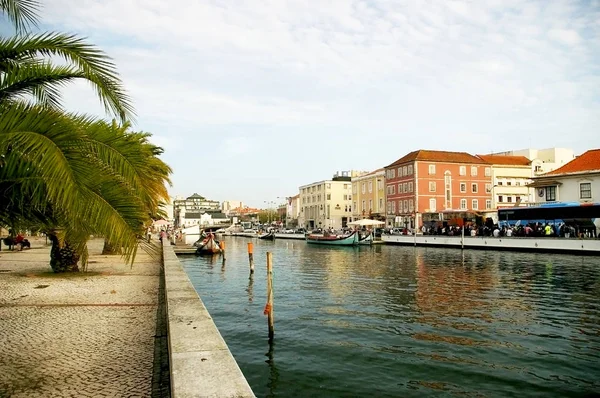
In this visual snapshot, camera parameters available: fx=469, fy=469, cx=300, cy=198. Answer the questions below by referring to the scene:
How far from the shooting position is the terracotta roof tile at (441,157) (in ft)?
250

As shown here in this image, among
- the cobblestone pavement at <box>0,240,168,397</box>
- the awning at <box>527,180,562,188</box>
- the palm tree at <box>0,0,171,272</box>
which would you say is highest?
the awning at <box>527,180,562,188</box>

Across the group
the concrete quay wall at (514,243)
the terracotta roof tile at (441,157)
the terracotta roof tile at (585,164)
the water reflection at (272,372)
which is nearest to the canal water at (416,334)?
the water reflection at (272,372)

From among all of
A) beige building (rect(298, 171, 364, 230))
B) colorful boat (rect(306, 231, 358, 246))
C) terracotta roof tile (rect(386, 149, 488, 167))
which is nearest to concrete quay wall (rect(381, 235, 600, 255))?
colorful boat (rect(306, 231, 358, 246))

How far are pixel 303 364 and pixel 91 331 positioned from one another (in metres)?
4.54

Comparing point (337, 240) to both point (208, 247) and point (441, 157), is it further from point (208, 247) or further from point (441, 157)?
point (441, 157)

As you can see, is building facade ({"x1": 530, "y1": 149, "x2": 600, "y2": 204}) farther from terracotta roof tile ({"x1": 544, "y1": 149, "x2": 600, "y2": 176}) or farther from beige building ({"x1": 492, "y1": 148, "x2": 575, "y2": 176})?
beige building ({"x1": 492, "y1": 148, "x2": 575, "y2": 176})

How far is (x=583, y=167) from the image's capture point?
49.7 metres

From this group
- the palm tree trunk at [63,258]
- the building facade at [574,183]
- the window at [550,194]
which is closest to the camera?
the palm tree trunk at [63,258]

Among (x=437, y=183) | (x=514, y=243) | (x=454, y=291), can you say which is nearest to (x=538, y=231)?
(x=514, y=243)

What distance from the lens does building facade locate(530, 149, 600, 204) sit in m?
48.2

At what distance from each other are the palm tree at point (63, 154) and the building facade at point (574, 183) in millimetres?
52120

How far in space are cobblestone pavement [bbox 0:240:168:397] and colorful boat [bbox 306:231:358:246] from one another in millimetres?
44302

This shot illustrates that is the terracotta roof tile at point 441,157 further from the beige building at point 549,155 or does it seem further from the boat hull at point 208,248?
the boat hull at point 208,248

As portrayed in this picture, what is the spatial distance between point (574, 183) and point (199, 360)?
53.5 meters
